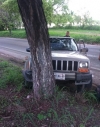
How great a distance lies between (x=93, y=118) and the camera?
392cm

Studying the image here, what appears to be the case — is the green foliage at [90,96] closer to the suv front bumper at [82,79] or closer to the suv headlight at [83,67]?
the suv front bumper at [82,79]

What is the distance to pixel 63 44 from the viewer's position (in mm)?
6668

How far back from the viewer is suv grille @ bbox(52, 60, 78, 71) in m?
5.30

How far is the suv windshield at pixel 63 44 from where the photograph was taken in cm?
657

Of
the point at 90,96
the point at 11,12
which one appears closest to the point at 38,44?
the point at 90,96

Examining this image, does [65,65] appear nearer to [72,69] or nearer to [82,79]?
[72,69]

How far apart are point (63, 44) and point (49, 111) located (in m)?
3.07

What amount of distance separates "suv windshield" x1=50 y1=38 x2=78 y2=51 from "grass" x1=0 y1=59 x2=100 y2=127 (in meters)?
1.92

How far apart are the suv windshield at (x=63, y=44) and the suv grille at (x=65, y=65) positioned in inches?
50.4

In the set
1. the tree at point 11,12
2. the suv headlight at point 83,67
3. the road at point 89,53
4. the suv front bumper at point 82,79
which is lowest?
the road at point 89,53

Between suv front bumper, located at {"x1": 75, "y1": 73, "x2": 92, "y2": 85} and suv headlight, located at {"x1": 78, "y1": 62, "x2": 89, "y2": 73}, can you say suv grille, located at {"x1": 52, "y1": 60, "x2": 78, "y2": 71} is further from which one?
suv front bumper, located at {"x1": 75, "y1": 73, "x2": 92, "y2": 85}

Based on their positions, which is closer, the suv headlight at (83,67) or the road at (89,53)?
the suv headlight at (83,67)

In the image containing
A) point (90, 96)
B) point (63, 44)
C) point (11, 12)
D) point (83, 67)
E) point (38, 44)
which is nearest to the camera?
point (38, 44)

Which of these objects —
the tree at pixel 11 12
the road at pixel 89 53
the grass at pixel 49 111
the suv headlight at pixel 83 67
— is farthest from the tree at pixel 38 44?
the tree at pixel 11 12
